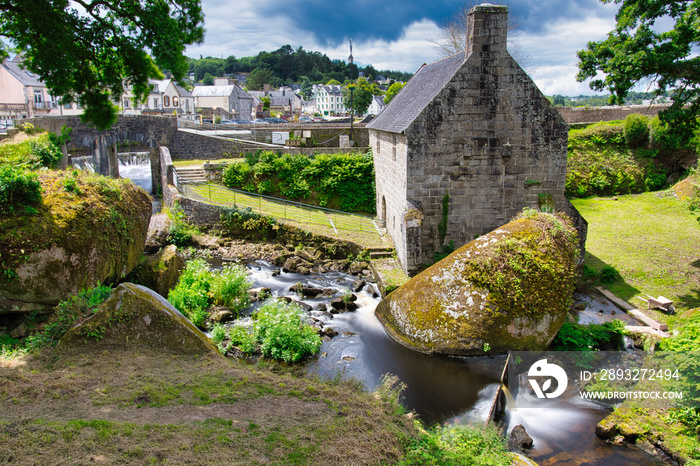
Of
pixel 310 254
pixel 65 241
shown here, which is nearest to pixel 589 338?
pixel 310 254

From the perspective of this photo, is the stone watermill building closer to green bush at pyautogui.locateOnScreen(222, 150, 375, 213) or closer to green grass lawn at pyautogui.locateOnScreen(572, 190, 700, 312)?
green grass lawn at pyautogui.locateOnScreen(572, 190, 700, 312)

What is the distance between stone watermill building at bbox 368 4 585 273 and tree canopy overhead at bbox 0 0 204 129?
7.19m

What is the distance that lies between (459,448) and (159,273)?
29.5ft

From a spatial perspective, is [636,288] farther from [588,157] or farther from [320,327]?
[588,157]

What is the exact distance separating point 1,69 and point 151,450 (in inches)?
1903

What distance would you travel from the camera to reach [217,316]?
11.5 m

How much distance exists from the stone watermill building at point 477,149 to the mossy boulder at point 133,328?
23.9 ft

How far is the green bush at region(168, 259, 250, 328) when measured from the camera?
37.3 feet

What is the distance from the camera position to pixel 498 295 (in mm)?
9914

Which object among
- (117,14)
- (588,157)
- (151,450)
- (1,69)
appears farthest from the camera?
(1,69)

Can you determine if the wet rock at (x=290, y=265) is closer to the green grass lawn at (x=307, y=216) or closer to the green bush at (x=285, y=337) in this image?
the green grass lawn at (x=307, y=216)

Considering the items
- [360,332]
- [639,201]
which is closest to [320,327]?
[360,332]

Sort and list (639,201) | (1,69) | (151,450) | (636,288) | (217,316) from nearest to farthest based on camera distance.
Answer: (151,450) < (217,316) < (636,288) < (639,201) < (1,69)

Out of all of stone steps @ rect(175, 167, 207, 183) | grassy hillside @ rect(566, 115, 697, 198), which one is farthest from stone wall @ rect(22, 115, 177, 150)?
grassy hillside @ rect(566, 115, 697, 198)
